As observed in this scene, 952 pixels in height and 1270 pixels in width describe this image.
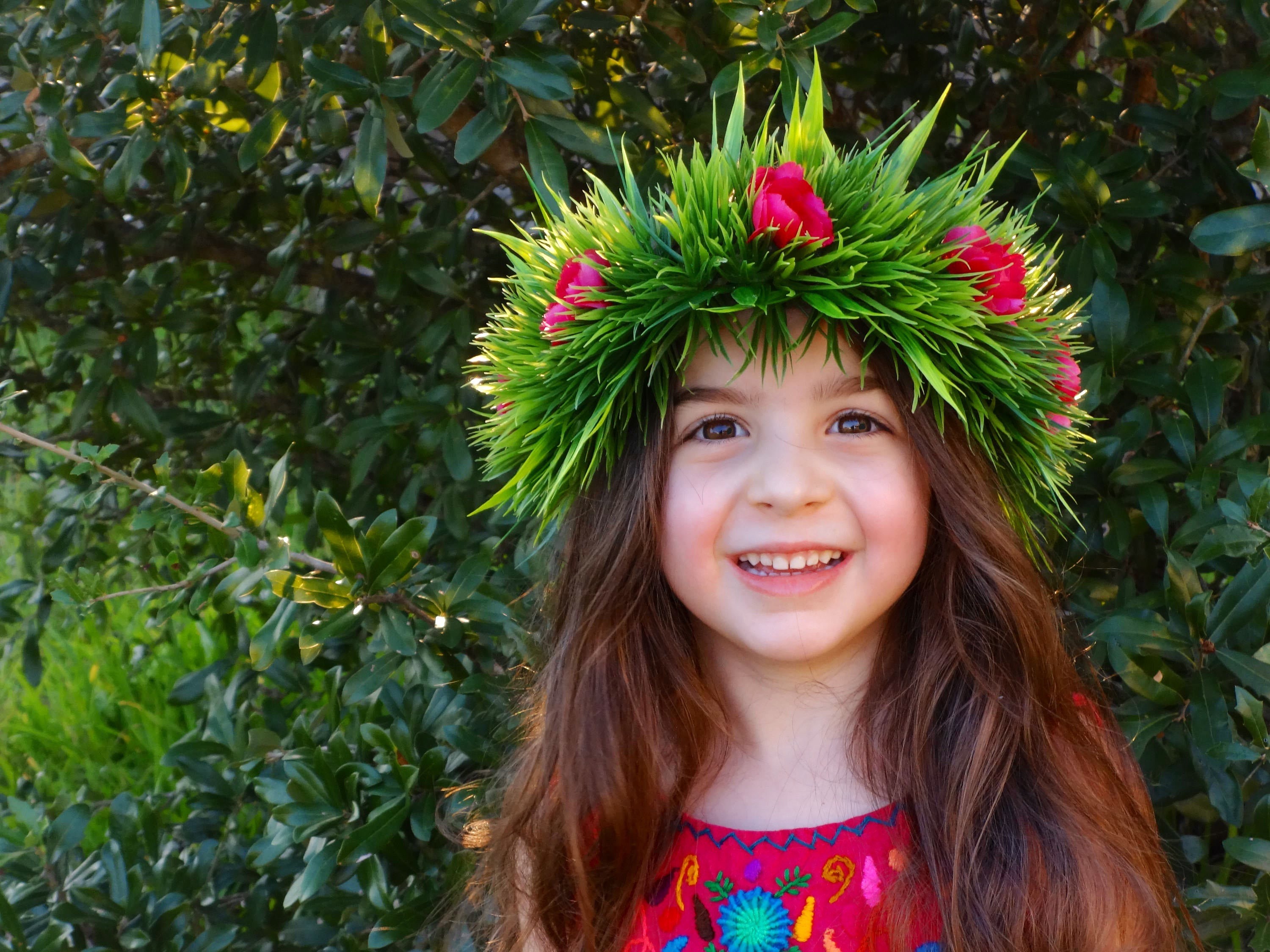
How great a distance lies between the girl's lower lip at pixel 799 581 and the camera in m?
1.40

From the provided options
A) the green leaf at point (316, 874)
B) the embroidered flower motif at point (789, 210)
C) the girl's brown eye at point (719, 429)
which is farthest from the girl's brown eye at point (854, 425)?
the green leaf at point (316, 874)

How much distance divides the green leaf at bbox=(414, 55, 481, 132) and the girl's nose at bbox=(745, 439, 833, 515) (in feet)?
2.12

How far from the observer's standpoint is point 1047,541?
1.65m

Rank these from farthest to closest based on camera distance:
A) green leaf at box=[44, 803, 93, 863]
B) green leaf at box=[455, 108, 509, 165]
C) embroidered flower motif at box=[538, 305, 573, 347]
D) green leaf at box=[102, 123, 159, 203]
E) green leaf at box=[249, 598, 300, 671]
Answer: green leaf at box=[44, 803, 93, 863], green leaf at box=[102, 123, 159, 203], green leaf at box=[249, 598, 300, 671], green leaf at box=[455, 108, 509, 165], embroidered flower motif at box=[538, 305, 573, 347]

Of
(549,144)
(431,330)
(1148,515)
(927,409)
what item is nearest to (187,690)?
(431,330)

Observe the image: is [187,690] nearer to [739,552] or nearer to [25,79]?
[25,79]

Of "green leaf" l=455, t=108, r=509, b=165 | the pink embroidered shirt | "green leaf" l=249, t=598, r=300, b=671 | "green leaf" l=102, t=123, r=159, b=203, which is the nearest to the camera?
the pink embroidered shirt

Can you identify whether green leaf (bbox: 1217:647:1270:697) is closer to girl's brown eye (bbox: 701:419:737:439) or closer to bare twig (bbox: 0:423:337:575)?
girl's brown eye (bbox: 701:419:737:439)

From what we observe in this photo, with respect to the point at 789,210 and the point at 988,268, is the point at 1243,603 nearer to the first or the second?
the point at 988,268

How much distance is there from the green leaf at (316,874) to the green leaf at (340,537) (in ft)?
1.34

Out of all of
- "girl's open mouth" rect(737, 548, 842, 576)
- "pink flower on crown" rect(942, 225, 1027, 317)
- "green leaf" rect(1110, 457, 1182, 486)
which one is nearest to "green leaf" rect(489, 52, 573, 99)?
"pink flower on crown" rect(942, 225, 1027, 317)

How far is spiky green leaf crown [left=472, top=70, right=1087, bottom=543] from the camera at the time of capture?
127 cm

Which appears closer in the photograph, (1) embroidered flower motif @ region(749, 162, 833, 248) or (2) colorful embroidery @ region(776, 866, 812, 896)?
(1) embroidered flower motif @ region(749, 162, 833, 248)

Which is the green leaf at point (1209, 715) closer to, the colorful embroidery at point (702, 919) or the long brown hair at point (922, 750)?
the long brown hair at point (922, 750)
